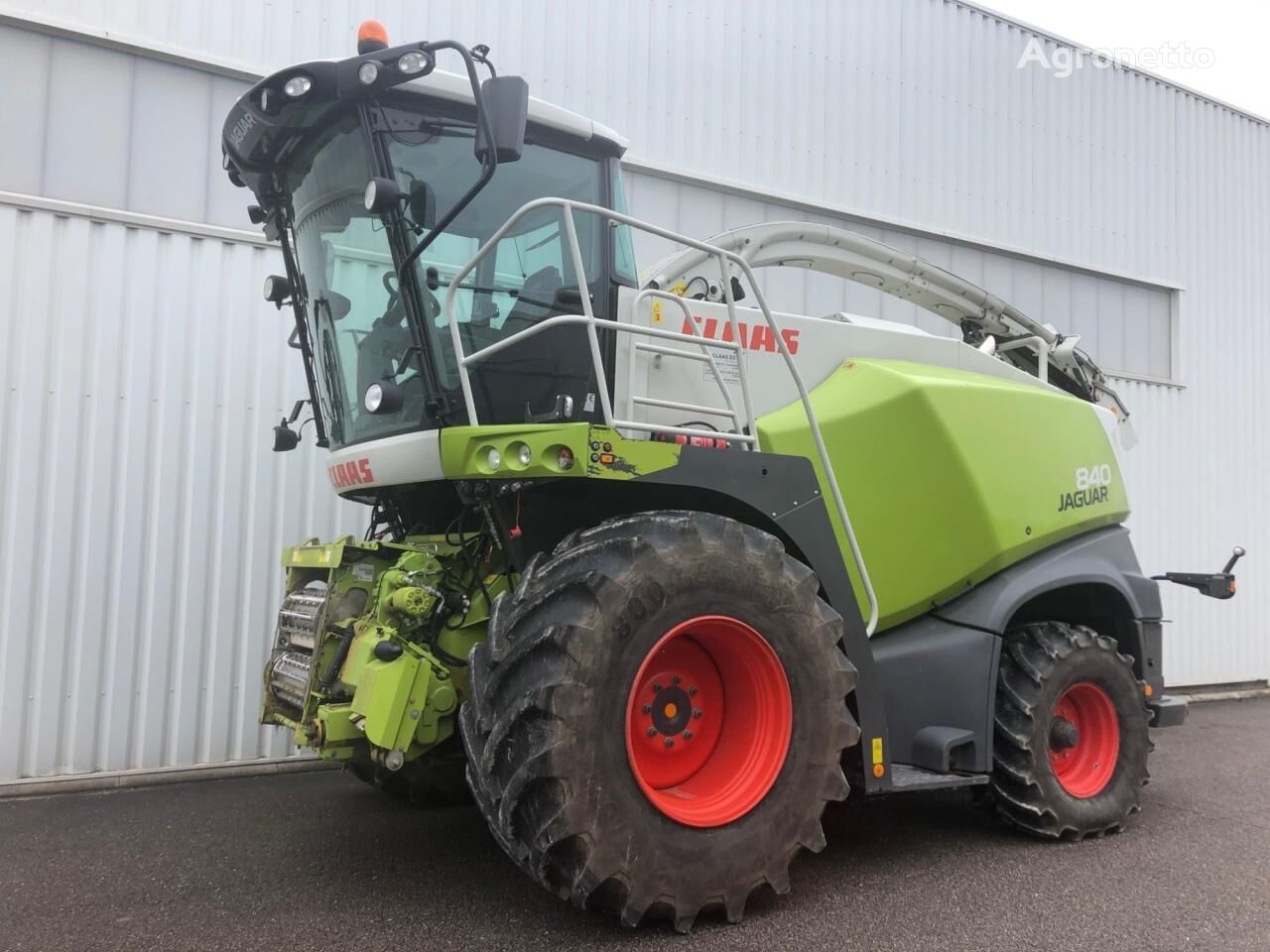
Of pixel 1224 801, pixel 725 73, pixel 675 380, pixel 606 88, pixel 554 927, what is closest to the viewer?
pixel 554 927

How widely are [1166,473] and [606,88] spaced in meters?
7.51

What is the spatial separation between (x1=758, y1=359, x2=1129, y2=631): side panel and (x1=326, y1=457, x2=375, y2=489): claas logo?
1743 mm

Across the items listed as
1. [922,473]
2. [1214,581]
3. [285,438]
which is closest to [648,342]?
[922,473]

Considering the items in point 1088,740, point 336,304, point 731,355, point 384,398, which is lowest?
point 1088,740

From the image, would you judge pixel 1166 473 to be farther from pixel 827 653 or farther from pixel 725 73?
pixel 827 653

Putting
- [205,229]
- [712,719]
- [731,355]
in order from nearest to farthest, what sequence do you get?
[712,719]
[731,355]
[205,229]

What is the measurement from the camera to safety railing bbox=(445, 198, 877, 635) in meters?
3.36

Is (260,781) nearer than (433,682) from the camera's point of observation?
No

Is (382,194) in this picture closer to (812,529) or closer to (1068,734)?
(812,529)

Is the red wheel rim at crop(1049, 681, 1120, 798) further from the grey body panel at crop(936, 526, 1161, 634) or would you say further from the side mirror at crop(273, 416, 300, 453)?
the side mirror at crop(273, 416, 300, 453)

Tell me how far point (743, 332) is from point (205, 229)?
394cm

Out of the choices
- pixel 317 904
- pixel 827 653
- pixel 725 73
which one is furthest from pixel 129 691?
pixel 725 73

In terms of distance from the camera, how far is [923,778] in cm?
416

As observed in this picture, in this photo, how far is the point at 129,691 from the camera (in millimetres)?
5832
